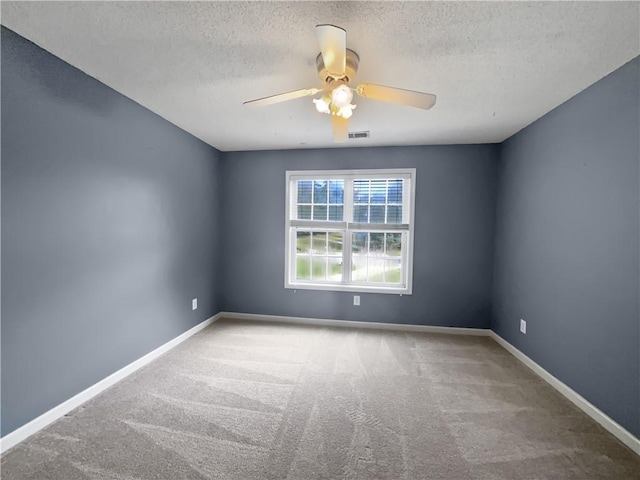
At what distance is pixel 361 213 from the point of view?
3.74 metres

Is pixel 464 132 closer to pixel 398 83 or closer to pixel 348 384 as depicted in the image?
pixel 398 83

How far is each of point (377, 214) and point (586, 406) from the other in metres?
2.55

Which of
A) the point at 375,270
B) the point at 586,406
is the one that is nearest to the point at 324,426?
the point at 586,406

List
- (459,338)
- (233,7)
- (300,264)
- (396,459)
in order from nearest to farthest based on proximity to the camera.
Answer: (233,7)
(396,459)
(459,338)
(300,264)

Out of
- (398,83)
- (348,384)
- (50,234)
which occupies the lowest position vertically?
(348,384)

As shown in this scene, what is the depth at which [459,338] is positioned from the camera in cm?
337

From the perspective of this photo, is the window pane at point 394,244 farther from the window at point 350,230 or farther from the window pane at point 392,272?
the window pane at point 392,272

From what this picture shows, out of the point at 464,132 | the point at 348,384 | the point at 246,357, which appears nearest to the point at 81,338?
the point at 246,357

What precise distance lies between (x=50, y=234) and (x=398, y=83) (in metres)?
2.56

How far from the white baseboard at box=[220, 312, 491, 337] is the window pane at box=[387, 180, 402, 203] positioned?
1.61m

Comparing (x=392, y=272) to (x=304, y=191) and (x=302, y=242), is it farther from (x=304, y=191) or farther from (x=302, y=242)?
(x=304, y=191)

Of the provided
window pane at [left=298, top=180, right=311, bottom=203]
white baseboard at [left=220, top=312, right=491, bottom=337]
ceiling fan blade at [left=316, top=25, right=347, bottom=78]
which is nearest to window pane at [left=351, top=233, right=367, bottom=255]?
window pane at [left=298, top=180, right=311, bottom=203]

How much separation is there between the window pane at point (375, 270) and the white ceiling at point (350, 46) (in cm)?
191

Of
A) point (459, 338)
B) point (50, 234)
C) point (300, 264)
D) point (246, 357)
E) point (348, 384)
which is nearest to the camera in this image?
point (50, 234)
